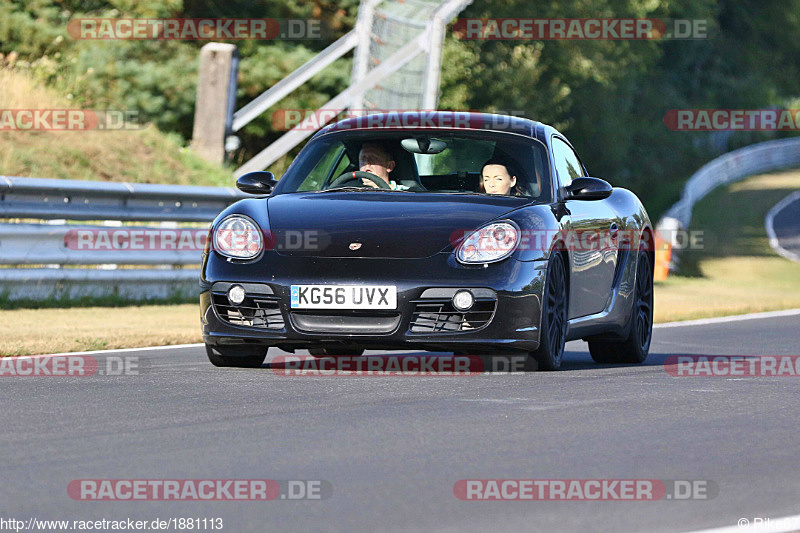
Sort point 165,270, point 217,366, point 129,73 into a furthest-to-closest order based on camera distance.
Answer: point 129,73
point 165,270
point 217,366

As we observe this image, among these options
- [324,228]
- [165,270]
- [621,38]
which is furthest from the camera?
[621,38]

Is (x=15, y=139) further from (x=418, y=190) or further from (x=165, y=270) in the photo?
(x=418, y=190)

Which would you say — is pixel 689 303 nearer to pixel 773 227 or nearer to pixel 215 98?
pixel 215 98

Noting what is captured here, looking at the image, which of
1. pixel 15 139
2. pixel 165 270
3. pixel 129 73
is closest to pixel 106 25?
pixel 129 73

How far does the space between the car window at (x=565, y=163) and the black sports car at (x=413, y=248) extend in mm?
42

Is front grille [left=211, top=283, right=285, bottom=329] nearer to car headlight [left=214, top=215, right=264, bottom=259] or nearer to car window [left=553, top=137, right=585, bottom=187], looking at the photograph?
car headlight [left=214, top=215, right=264, bottom=259]

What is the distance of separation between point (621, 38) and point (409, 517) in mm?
39641

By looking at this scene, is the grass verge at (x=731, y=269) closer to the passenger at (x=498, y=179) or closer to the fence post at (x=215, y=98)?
the fence post at (x=215, y=98)

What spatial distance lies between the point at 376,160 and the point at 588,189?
1.30 m

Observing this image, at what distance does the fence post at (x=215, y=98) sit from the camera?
65.7ft

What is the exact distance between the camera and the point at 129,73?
27484 millimetres

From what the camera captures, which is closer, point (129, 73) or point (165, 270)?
point (165, 270)

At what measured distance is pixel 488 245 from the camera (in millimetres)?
8594

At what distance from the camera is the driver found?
975cm
